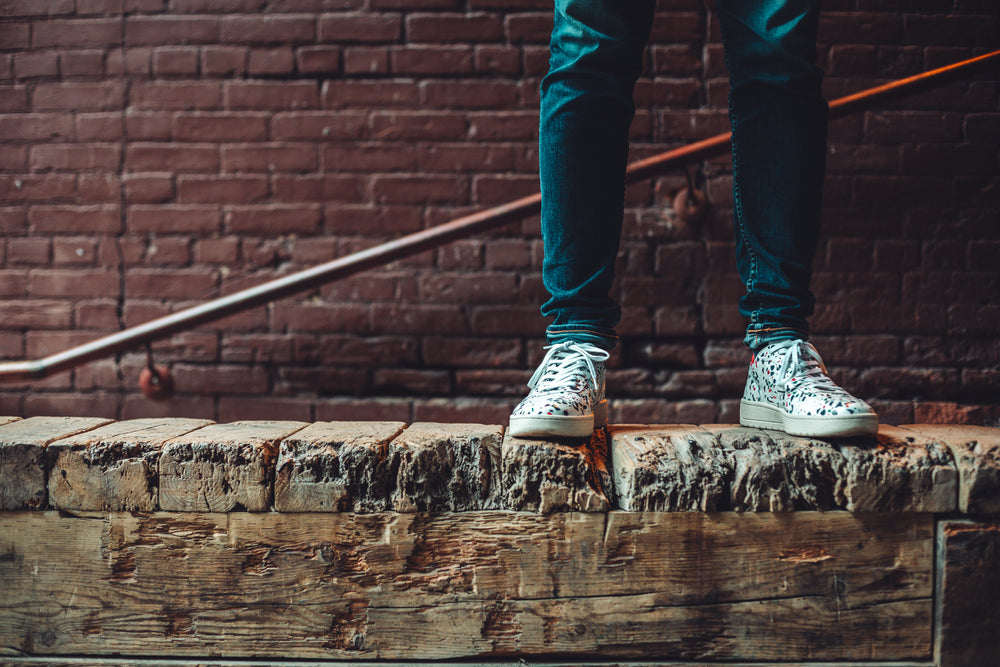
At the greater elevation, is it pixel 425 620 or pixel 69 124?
pixel 69 124

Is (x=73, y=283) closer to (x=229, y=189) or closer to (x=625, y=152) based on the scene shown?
(x=229, y=189)

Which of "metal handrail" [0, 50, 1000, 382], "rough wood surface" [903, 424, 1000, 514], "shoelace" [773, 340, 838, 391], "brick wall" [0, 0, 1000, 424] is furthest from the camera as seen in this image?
"brick wall" [0, 0, 1000, 424]

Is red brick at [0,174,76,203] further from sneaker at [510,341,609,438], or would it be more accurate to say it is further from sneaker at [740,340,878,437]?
sneaker at [740,340,878,437]

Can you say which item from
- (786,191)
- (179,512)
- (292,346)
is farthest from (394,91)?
(179,512)

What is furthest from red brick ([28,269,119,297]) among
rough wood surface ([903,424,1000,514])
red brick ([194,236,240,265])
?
rough wood surface ([903,424,1000,514])

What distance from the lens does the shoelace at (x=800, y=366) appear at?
855mm

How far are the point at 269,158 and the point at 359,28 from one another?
0.44 metres

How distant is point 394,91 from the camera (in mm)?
1723

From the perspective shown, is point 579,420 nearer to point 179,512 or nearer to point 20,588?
point 179,512

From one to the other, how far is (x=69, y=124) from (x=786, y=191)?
1.91m

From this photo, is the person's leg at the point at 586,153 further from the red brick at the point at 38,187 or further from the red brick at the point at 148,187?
the red brick at the point at 38,187

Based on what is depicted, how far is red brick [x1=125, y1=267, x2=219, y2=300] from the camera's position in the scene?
1.75m

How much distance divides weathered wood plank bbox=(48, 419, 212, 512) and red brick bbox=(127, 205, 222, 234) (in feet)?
3.60

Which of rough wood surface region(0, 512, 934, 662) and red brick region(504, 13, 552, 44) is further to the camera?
red brick region(504, 13, 552, 44)
